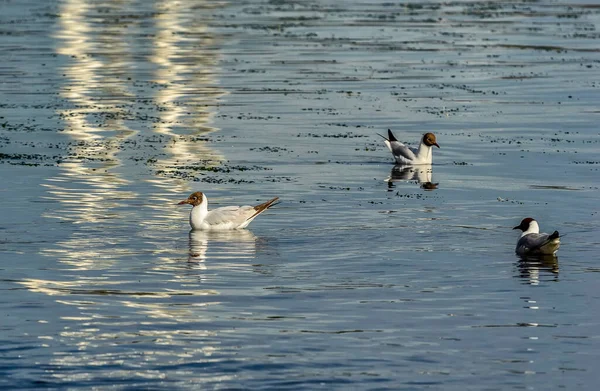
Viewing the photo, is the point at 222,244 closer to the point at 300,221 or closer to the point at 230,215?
the point at 230,215

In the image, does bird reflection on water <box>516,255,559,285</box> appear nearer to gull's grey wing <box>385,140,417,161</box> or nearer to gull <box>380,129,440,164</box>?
gull <box>380,129,440,164</box>

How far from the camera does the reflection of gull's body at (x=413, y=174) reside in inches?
1023

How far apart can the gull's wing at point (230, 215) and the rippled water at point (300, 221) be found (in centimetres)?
24

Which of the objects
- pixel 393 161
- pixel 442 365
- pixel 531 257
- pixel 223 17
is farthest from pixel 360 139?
pixel 223 17

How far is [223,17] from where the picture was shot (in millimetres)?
67250

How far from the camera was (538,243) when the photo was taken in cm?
1891

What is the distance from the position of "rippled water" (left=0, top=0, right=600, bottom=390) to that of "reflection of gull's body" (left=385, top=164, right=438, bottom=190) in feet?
0.28

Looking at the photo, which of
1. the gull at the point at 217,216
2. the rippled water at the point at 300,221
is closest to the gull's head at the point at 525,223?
the rippled water at the point at 300,221

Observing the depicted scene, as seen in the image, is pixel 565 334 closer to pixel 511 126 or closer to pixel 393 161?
pixel 393 161

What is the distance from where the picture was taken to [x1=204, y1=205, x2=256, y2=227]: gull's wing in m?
21.1

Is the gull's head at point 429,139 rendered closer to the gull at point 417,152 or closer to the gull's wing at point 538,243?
the gull at point 417,152

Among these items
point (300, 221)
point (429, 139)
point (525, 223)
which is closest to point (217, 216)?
point (300, 221)

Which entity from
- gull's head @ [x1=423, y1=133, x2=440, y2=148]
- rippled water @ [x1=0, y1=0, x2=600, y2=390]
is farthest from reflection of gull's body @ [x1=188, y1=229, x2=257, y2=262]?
gull's head @ [x1=423, y1=133, x2=440, y2=148]

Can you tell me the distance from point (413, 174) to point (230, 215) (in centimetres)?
698
